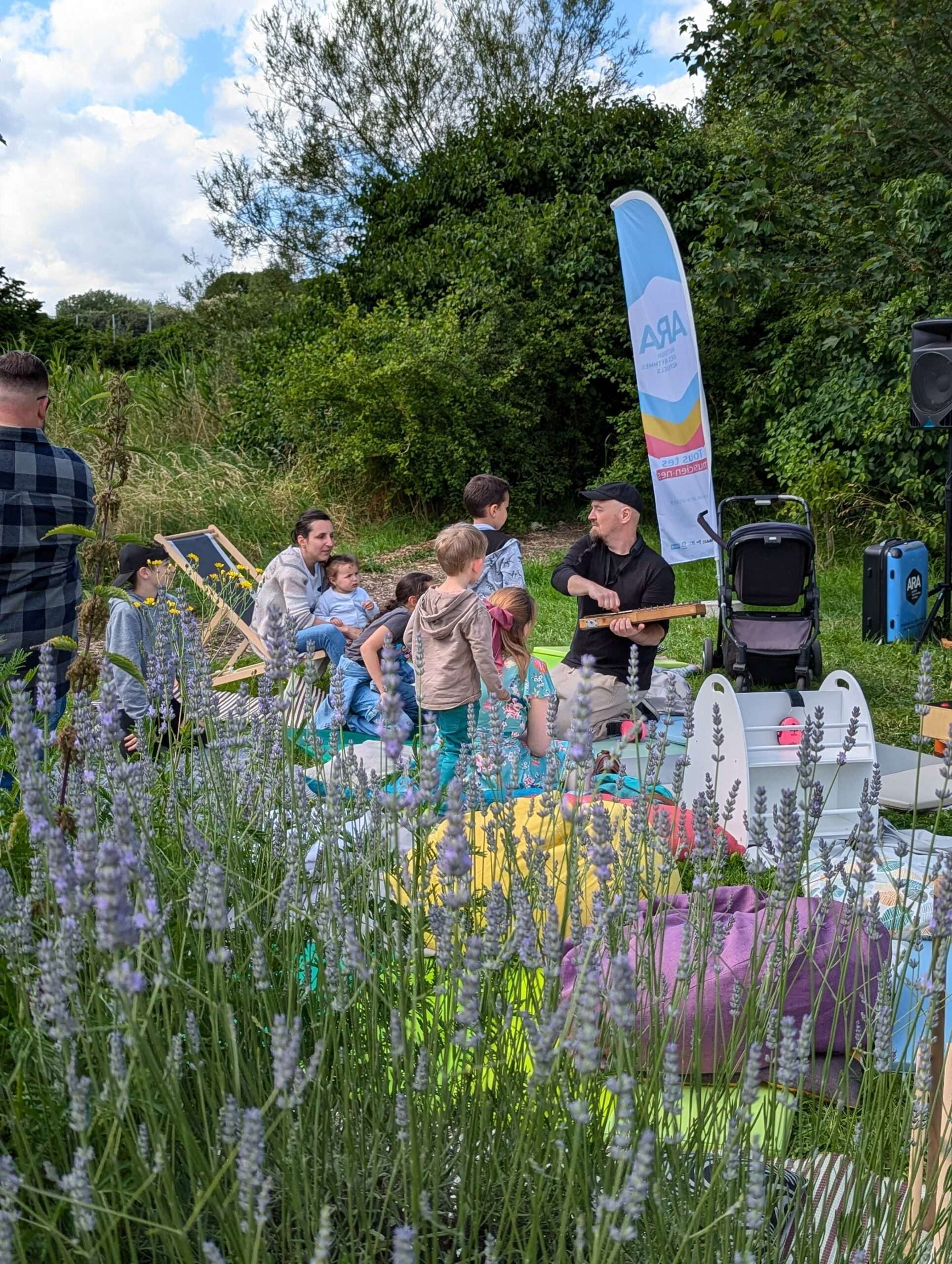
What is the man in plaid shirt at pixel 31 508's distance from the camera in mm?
3016

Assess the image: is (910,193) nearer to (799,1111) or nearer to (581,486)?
(581,486)

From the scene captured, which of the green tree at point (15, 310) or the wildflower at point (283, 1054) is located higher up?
the green tree at point (15, 310)

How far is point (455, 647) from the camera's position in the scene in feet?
13.7

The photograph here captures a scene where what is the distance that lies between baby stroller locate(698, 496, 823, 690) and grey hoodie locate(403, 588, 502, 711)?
2711 millimetres

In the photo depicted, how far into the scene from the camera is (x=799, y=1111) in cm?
126

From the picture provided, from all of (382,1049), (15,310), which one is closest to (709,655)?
(382,1049)

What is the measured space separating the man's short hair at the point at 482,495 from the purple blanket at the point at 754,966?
325 centimetres

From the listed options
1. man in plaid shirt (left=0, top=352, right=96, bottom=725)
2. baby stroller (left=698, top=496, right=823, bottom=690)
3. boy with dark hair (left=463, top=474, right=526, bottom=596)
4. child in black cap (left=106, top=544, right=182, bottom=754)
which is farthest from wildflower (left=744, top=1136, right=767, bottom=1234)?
baby stroller (left=698, top=496, right=823, bottom=690)

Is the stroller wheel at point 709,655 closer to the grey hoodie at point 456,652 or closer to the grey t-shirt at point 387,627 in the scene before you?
the grey t-shirt at point 387,627

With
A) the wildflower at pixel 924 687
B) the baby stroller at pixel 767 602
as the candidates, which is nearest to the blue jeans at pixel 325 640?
the baby stroller at pixel 767 602

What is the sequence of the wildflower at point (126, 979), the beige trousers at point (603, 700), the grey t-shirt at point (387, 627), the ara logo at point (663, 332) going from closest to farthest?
the wildflower at point (126, 979) < the grey t-shirt at point (387, 627) < the beige trousers at point (603, 700) < the ara logo at point (663, 332)

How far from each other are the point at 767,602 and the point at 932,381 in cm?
230

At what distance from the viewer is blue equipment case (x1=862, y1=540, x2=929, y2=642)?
293 inches

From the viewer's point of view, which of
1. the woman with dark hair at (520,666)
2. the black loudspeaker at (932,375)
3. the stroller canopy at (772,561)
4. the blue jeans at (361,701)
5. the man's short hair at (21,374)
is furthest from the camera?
the black loudspeaker at (932,375)
